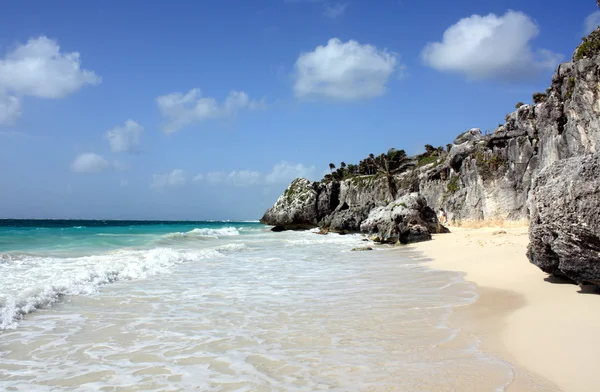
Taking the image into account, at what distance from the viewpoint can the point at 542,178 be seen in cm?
743

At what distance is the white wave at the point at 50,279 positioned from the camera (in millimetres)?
7473

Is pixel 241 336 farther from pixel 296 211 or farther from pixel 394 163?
pixel 394 163

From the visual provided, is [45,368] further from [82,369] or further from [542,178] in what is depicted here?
[542,178]

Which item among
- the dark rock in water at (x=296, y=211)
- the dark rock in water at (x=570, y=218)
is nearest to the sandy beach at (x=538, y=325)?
the dark rock in water at (x=570, y=218)

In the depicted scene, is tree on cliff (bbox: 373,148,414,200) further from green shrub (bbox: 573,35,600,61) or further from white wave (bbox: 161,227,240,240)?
green shrub (bbox: 573,35,600,61)

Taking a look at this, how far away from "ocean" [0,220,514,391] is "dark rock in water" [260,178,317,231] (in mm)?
48206

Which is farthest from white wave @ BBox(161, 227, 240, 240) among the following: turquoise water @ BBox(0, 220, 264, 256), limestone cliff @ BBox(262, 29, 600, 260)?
limestone cliff @ BBox(262, 29, 600, 260)

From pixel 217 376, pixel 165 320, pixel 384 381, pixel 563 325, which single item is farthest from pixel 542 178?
pixel 165 320

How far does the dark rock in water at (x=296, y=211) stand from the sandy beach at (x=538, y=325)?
49.7 metres

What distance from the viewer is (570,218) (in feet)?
20.6

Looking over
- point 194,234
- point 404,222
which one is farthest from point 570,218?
point 194,234

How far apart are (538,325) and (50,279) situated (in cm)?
1070

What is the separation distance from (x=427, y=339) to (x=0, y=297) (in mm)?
7834

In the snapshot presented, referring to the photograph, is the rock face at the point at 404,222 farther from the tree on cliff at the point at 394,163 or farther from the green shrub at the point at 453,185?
the tree on cliff at the point at 394,163
